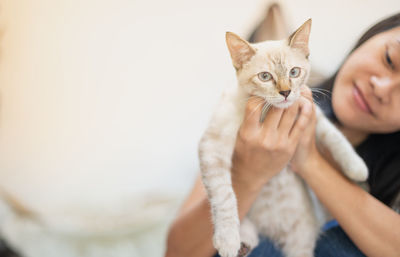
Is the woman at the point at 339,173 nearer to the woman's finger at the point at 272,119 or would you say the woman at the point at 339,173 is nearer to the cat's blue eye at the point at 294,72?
the woman's finger at the point at 272,119

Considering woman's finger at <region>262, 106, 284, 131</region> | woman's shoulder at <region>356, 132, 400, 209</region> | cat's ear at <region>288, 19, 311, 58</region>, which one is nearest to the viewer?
cat's ear at <region>288, 19, 311, 58</region>

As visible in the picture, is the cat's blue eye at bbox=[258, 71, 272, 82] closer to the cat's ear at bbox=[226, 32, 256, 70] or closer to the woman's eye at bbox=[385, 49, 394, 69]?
the cat's ear at bbox=[226, 32, 256, 70]

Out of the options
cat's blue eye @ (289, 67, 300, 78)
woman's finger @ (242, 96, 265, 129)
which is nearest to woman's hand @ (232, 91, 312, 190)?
woman's finger @ (242, 96, 265, 129)

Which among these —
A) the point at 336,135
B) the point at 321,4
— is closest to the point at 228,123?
the point at 336,135

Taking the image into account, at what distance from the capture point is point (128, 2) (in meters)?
0.73

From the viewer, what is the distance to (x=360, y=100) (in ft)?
2.29

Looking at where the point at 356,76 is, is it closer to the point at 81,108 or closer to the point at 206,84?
the point at 206,84

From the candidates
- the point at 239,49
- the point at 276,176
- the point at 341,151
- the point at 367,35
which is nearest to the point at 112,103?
the point at 239,49

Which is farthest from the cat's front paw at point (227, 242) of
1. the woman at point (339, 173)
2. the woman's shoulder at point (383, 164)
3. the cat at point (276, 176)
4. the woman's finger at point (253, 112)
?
the woman's shoulder at point (383, 164)

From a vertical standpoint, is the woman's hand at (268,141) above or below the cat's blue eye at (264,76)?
below

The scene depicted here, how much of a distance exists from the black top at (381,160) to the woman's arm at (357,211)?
→ 3.5 inches

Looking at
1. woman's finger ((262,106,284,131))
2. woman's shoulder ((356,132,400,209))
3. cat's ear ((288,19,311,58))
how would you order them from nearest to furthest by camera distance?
cat's ear ((288,19,311,58)) → woman's finger ((262,106,284,131)) → woman's shoulder ((356,132,400,209))

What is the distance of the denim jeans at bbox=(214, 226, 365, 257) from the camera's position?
2.28 ft

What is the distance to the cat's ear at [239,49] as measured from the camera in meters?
0.50
